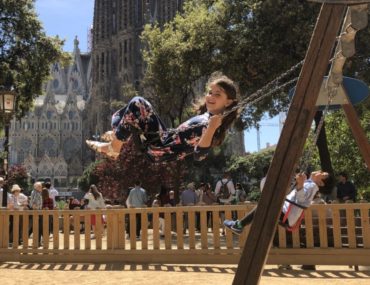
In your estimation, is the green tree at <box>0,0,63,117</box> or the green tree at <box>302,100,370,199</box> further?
the green tree at <box>0,0,63,117</box>

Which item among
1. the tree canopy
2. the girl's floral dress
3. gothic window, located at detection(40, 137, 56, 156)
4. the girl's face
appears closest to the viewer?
the girl's face

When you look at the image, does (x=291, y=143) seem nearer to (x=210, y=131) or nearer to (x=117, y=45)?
(x=210, y=131)

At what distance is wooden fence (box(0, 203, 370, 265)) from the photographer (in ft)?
27.5

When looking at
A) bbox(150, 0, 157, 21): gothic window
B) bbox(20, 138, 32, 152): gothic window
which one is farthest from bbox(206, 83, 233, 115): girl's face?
bbox(20, 138, 32, 152): gothic window

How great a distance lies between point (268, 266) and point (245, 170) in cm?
5960

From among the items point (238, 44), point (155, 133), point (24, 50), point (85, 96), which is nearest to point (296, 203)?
point (155, 133)

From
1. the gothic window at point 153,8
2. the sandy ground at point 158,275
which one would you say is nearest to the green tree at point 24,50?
the sandy ground at point 158,275

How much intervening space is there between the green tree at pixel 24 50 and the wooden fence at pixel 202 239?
48.7 ft

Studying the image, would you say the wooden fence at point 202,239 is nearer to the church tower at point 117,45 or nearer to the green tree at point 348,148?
the green tree at point 348,148

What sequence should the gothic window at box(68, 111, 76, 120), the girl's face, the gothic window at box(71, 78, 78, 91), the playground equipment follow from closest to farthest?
the playground equipment < the girl's face < the gothic window at box(68, 111, 76, 120) < the gothic window at box(71, 78, 78, 91)

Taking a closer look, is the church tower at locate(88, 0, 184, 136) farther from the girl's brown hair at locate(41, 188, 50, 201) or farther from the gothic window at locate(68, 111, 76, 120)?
the girl's brown hair at locate(41, 188, 50, 201)

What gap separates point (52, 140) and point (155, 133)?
12680cm

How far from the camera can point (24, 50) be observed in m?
24.4

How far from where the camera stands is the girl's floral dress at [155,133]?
5.09 meters
